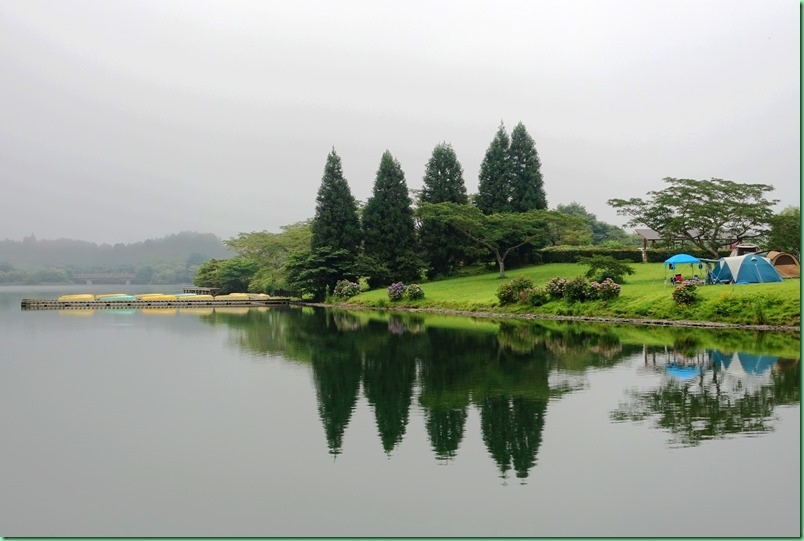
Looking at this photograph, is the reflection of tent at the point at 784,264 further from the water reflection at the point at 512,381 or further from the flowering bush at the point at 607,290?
the water reflection at the point at 512,381

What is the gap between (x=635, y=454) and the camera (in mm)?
10594

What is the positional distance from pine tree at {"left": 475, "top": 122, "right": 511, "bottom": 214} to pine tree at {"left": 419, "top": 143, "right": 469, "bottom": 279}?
2040 millimetres

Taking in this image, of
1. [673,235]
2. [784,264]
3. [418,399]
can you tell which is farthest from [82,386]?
[673,235]

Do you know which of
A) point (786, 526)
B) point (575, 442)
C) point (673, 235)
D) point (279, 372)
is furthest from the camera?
point (673, 235)

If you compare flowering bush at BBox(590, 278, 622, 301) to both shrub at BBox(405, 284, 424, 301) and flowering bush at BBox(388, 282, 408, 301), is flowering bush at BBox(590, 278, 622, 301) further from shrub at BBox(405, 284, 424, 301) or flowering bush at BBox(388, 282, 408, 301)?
flowering bush at BBox(388, 282, 408, 301)

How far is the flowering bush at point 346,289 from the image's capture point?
53.5 metres

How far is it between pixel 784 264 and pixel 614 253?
56.4 ft

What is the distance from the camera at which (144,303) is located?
60125 mm

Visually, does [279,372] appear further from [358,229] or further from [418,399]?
[358,229]

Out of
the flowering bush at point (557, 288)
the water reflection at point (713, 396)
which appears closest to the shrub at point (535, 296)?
the flowering bush at point (557, 288)

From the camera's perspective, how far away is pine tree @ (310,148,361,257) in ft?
188

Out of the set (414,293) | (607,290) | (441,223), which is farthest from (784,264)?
(441,223)

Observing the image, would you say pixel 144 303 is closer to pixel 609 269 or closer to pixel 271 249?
pixel 271 249

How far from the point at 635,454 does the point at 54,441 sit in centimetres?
940
